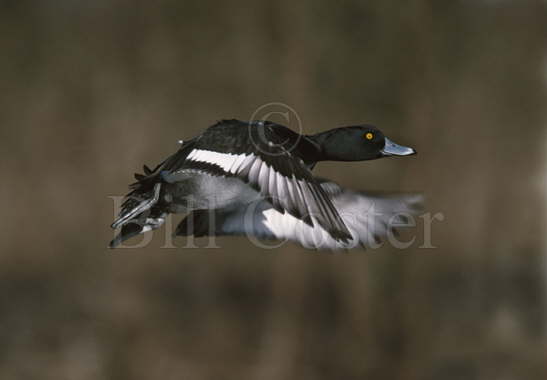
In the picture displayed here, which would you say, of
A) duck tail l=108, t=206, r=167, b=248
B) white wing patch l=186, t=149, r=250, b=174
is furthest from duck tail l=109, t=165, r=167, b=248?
white wing patch l=186, t=149, r=250, b=174

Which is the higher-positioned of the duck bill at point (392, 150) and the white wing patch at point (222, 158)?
the duck bill at point (392, 150)

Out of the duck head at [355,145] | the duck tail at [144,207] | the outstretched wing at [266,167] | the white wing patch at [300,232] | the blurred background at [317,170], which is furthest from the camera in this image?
the blurred background at [317,170]

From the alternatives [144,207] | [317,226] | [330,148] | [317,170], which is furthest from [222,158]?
[317,170]

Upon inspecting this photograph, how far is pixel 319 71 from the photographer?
4090mm

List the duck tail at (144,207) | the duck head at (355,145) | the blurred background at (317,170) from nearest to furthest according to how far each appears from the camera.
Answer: the duck tail at (144,207), the duck head at (355,145), the blurred background at (317,170)

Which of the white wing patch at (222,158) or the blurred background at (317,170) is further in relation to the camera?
the blurred background at (317,170)

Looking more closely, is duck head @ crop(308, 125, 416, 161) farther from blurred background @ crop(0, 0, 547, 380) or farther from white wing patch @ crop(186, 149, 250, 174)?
blurred background @ crop(0, 0, 547, 380)

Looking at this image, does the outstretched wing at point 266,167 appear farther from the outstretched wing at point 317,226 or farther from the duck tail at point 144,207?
the outstretched wing at point 317,226

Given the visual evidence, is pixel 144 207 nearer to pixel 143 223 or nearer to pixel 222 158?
pixel 143 223

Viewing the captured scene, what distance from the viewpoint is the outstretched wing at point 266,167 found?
1425mm

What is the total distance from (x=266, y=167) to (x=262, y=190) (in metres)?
0.05

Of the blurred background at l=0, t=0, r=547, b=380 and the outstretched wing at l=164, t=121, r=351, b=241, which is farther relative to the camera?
the blurred background at l=0, t=0, r=547, b=380

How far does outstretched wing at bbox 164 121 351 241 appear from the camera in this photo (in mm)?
1425

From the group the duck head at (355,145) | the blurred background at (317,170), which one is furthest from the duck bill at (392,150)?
the blurred background at (317,170)
